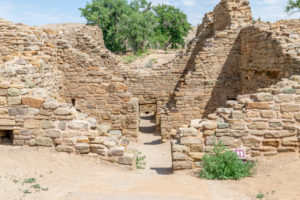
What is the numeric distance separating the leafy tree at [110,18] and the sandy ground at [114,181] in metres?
32.3

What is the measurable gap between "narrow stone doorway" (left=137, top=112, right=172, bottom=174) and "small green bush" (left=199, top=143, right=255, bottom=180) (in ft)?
3.59

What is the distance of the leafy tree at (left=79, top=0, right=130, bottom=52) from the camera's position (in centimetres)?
3816

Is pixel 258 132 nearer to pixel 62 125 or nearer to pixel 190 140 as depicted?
pixel 190 140

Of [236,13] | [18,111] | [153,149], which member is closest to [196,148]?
[18,111]

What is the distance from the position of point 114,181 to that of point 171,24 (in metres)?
38.4

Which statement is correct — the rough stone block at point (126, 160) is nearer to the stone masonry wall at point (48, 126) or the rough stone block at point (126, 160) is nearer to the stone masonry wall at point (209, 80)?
the stone masonry wall at point (48, 126)

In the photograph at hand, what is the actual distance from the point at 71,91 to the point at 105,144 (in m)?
5.48

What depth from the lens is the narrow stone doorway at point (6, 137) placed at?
22.2ft

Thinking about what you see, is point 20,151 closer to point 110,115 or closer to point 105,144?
point 105,144

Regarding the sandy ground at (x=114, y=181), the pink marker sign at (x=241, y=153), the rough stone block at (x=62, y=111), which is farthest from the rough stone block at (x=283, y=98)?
the rough stone block at (x=62, y=111)

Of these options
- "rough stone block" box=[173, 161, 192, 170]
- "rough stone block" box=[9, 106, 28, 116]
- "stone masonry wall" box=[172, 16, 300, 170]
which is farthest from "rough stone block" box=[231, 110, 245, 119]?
"rough stone block" box=[9, 106, 28, 116]

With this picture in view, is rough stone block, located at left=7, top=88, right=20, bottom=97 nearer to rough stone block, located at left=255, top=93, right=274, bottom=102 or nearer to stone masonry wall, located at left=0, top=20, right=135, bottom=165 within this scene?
stone masonry wall, located at left=0, top=20, right=135, bottom=165

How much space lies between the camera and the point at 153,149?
1130 centimetres

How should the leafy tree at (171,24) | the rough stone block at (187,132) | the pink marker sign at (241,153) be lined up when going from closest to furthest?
the pink marker sign at (241,153) → the rough stone block at (187,132) → the leafy tree at (171,24)
